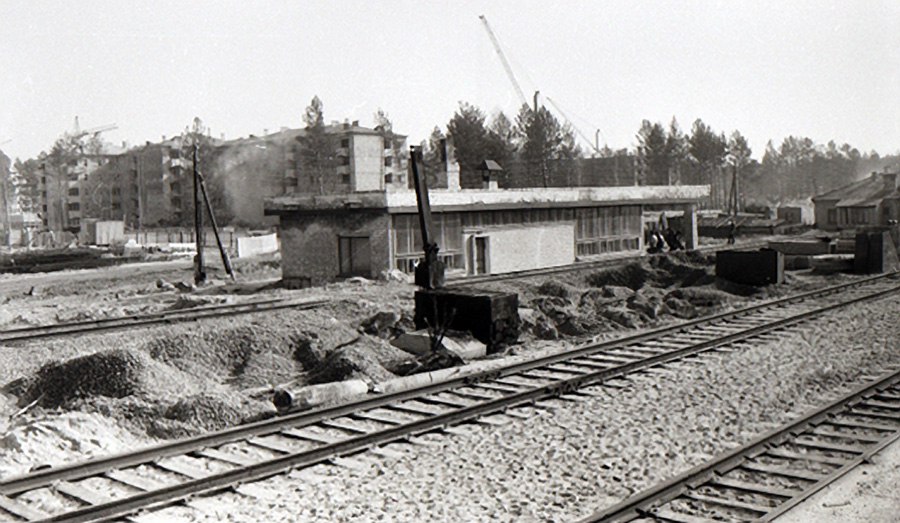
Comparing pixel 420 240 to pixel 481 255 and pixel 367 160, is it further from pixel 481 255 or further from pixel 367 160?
pixel 367 160

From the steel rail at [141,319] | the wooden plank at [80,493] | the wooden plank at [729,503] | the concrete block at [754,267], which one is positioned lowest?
the wooden plank at [729,503]

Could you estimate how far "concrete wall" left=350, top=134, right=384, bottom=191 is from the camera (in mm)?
86625

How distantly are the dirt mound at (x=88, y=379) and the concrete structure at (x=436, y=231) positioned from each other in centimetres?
1490

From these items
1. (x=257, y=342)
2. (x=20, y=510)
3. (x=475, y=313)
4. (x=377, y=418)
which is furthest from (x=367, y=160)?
(x=20, y=510)

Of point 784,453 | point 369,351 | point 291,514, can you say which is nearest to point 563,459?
point 784,453

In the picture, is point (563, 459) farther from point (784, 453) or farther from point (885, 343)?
point (885, 343)

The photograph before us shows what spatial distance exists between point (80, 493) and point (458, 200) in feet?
72.0

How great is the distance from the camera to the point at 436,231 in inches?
1108

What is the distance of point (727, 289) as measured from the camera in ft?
80.5

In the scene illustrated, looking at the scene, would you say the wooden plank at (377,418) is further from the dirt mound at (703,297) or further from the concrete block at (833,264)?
the concrete block at (833,264)

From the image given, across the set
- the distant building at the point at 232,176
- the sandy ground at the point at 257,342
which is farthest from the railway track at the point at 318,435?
the distant building at the point at 232,176

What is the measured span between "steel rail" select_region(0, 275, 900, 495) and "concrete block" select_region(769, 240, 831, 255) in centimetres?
1855

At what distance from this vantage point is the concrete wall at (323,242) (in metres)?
26.8

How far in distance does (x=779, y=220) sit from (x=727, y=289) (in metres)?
50.9
